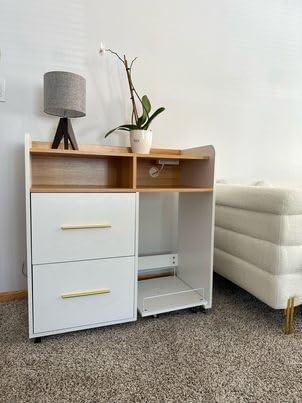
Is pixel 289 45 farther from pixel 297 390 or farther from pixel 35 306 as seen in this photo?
pixel 35 306

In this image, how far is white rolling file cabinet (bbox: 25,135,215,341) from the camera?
1.07 meters

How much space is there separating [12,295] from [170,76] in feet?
5.33

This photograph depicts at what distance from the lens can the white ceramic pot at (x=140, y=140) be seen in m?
1.33

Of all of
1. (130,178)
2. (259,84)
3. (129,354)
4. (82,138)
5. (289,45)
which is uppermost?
(289,45)

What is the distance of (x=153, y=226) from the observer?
174cm

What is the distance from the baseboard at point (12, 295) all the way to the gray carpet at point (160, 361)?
0.15 m

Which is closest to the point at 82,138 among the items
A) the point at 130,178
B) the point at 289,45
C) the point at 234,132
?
the point at 130,178

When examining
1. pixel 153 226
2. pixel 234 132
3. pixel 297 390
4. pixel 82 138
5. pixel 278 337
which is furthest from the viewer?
pixel 234 132

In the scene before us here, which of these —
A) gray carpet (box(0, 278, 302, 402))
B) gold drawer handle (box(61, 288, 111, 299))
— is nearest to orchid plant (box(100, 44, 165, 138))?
gold drawer handle (box(61, 288, 111, 299))

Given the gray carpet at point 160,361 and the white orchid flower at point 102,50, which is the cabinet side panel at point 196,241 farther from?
the white orchid flower at point 102,50

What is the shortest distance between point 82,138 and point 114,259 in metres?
0.77

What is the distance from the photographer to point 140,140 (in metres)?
1.34

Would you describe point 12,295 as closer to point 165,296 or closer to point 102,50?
point 165,296

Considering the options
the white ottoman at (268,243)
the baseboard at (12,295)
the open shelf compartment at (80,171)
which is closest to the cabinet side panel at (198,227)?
the white ottoman at (268,243)
